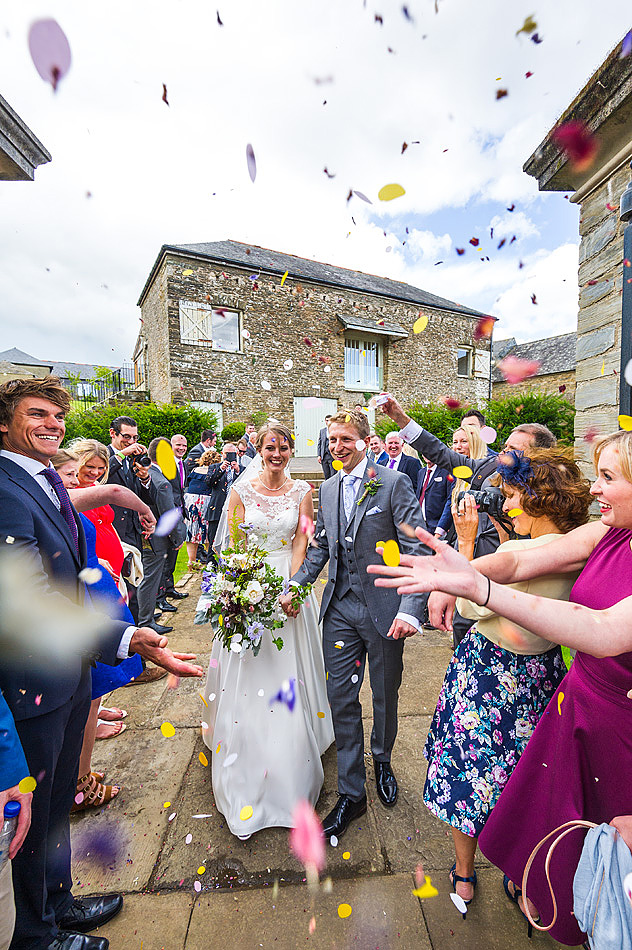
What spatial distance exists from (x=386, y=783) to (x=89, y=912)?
60.3 inches

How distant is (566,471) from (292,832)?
2.31 m

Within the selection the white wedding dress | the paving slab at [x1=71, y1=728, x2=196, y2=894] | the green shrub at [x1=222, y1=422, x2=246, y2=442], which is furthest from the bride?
the green shrub at [x1=222, y1=422, x2=246, y2=442]

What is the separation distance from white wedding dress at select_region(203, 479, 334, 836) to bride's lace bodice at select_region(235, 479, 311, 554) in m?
0.50

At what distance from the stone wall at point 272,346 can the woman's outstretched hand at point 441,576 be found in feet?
47.6

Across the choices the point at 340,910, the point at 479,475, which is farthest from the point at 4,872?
the point at 479,475

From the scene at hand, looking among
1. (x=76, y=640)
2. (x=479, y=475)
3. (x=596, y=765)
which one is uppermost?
(x=479, y=475)

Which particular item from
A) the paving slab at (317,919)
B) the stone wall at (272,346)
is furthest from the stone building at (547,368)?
the paving slab at (317,919)

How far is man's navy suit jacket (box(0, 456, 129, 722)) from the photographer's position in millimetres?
1466

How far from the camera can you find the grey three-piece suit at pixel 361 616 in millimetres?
2354

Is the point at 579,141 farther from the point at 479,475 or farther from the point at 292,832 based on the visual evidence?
the point at 292,832

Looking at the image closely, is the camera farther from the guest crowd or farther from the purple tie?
the purple tie

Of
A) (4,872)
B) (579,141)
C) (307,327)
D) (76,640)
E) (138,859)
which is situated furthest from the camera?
(307,327)

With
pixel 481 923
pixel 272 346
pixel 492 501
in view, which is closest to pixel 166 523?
pixel 492 501

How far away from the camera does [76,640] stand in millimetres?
1621
